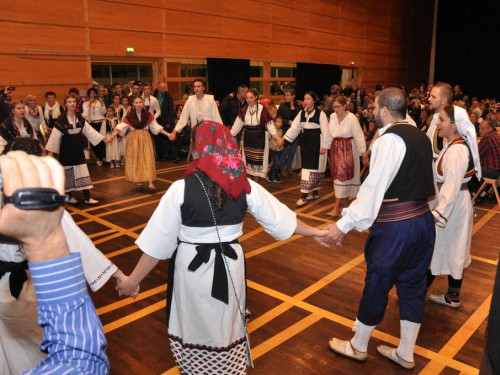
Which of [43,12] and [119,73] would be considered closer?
[43,12]

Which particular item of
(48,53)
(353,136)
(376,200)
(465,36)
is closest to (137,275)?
(376,200)

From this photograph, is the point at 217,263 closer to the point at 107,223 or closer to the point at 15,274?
the point at 15,274

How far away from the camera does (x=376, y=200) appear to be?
267 cm

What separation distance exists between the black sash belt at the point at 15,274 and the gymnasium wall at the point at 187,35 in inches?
322

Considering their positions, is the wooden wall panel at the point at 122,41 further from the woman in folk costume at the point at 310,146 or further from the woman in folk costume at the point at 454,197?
the woman in folk costume at the point at 454,197

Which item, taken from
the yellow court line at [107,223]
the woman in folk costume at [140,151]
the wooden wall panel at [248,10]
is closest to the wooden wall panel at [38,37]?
the woman in folk costume at [140,151]

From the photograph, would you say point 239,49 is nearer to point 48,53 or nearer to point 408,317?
point 48,53

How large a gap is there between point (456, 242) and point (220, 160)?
252cm

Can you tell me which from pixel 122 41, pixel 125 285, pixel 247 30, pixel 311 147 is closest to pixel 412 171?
pixel 125 285

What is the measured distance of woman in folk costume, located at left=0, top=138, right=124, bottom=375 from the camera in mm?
2248

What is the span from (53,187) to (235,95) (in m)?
9.47

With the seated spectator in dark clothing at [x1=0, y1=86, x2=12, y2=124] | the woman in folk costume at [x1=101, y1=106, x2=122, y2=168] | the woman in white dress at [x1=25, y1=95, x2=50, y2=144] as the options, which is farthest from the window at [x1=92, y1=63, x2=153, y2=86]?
the seated spectator in dark clothing at [x1=0, y1=86, x2=12, y2=124]

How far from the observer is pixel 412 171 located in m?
2.67

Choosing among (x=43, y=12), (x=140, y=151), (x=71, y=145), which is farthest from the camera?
(x=43, y=12)
